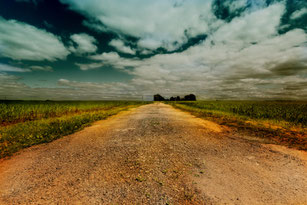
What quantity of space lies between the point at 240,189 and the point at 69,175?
4282 mm

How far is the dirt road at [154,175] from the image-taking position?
2.81 m

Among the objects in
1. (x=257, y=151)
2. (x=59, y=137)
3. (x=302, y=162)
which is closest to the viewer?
(x=302, y=162)

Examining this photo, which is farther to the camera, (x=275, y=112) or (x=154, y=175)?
(x=275, y=112)

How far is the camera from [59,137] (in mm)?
7363

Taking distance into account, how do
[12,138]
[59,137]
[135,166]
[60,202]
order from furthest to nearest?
[59,137] < [12,138] < [135,166] < [60,202]

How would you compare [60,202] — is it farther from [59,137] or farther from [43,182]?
[59,137]

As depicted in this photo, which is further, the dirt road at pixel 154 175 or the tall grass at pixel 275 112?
the tall grass at pixel 275 112

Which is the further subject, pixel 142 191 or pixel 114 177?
pixel 114 177

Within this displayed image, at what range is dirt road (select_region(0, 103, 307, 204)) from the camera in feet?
9.21

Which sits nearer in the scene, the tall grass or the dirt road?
the dirt road

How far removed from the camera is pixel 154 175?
3.56 metres

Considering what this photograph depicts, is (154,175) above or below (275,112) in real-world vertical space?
below

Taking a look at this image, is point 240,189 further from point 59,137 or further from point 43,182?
point 59,137

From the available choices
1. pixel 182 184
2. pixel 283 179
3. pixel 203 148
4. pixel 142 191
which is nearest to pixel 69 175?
pixel 142 191
